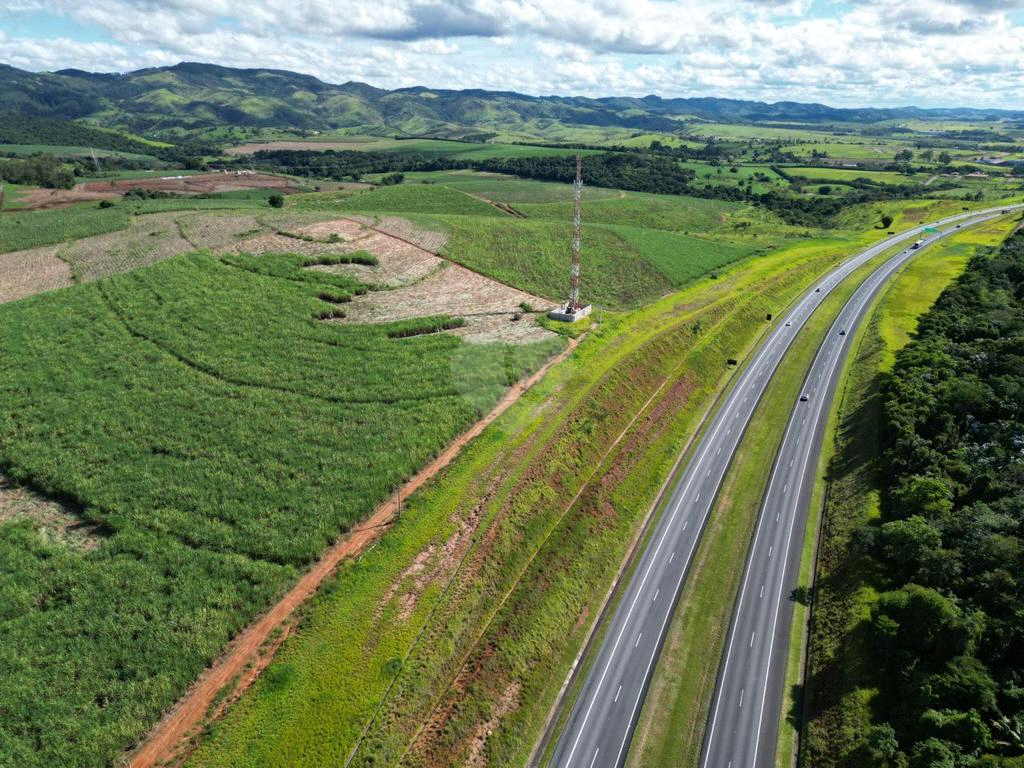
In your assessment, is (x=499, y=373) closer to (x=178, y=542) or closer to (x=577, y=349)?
(x=577, y=349)

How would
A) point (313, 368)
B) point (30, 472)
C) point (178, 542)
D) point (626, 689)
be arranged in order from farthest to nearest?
point (313, 368) < point (30, 472) < point (178, 542) < point (626, 689)

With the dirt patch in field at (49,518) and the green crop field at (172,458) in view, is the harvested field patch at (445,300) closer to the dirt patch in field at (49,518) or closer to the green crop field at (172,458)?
the green crop field at (172,458)

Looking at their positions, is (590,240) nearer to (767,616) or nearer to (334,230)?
(334,230)

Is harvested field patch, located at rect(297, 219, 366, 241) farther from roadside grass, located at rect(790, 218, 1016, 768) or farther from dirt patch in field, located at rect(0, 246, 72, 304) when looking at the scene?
roadside grass, located at rect(790, 218, 1016, 768)

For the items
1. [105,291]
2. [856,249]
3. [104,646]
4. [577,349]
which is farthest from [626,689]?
[856,249]

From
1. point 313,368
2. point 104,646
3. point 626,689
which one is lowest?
point 626,689

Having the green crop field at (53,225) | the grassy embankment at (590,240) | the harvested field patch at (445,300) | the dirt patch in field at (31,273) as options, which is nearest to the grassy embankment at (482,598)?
the harvested field patch at (445,300)

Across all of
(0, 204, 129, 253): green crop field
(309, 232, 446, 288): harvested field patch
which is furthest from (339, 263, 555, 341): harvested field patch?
(0, 204, 129, 253): green crop field
